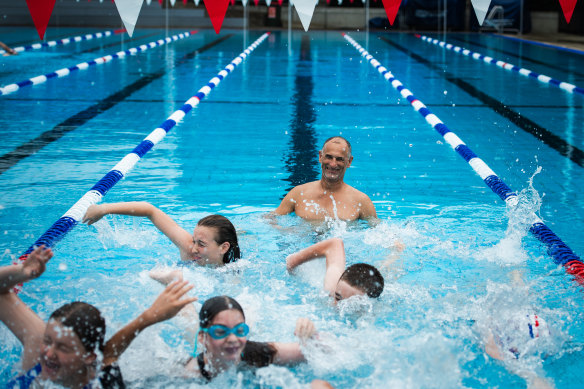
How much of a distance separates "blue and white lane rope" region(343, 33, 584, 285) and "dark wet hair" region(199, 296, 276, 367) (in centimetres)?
158

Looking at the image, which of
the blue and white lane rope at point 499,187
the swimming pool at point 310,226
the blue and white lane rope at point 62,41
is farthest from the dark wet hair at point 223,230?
the blue and white lane rope at point 62,41

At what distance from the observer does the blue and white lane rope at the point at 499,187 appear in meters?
3.44

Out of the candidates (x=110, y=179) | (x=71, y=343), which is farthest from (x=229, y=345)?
(x=110, y=179)

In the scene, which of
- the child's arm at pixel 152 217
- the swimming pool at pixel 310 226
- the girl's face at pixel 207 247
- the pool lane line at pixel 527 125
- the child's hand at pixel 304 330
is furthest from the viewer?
the pool lane line at pixel 527 125

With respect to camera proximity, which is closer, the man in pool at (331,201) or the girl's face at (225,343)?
the girl's face at (225,343)

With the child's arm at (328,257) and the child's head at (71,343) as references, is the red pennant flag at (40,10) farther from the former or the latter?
the child's head at (71,343)

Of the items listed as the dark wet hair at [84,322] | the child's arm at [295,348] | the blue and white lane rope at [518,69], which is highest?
the blue and white lane rope at [518,69]

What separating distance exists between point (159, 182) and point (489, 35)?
59.9 ft

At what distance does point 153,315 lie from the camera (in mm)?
2131

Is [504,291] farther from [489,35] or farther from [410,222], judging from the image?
[489,35]

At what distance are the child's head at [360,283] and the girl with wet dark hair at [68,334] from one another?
2.62 ft

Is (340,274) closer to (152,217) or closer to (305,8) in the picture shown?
(152,217)

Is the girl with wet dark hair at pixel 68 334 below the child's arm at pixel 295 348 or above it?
above

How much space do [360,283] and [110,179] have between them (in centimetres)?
250
